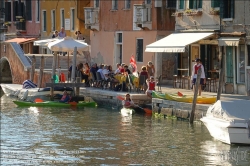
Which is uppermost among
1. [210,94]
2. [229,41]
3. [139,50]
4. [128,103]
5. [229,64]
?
[229,41]

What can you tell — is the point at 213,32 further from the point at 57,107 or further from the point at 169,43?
the point at 57,107

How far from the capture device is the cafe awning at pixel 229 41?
103 ft

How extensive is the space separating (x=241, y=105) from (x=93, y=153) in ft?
12.9

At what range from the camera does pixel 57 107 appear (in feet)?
113

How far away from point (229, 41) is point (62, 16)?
2133cm

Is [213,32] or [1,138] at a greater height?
[213,32]

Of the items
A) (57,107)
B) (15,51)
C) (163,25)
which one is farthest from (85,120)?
(15,51)

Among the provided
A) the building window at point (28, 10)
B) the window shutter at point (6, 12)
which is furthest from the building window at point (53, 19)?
the window shutter at point (6, 12)

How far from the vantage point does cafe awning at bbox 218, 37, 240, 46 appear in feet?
103

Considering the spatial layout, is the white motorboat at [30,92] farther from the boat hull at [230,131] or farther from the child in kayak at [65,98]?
the boat hull at [230,131]

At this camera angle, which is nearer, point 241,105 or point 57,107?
point 241,105

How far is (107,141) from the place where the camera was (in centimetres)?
2505

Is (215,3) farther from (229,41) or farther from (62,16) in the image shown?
(62,16)

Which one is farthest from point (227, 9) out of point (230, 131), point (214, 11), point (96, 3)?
point (96, 3)
